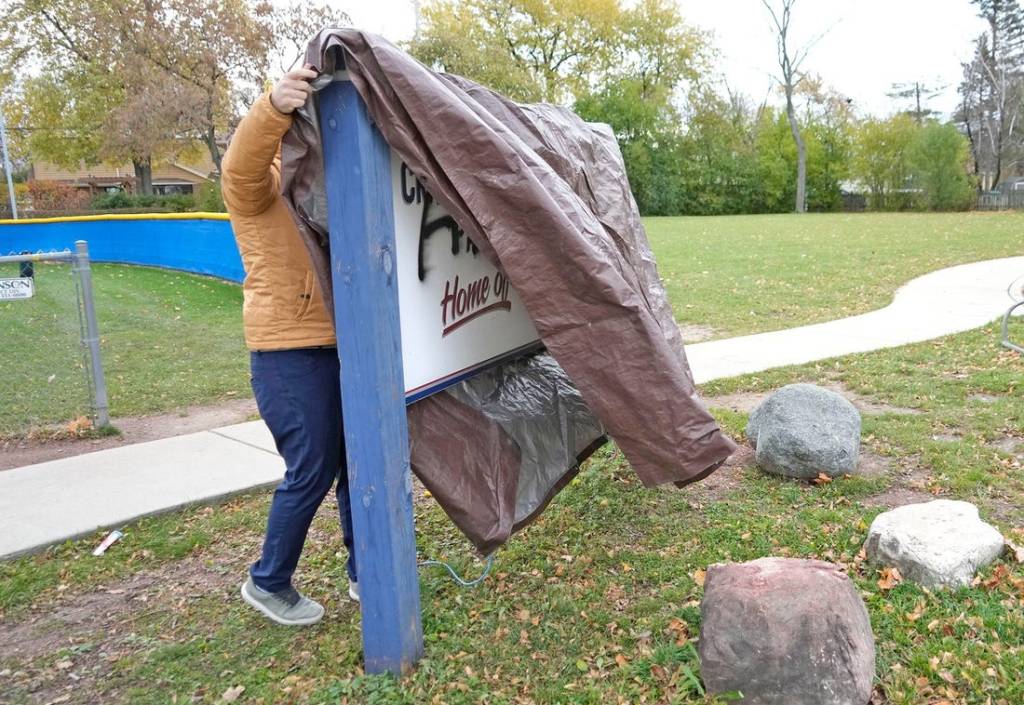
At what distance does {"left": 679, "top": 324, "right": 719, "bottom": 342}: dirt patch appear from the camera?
29.5ft

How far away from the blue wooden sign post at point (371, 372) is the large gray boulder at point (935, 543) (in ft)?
6.44

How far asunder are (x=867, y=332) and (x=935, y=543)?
19.4 feet

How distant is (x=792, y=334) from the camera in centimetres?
883

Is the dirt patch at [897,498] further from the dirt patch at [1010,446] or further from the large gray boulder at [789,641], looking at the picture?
the large gray boulder at [789,641]

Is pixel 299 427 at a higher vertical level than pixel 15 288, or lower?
lower

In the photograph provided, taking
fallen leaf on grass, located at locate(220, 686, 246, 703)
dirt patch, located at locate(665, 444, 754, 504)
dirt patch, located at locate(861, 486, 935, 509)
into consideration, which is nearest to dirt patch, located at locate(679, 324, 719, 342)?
dirt patch, located at locate(665, 444, 754, 504)

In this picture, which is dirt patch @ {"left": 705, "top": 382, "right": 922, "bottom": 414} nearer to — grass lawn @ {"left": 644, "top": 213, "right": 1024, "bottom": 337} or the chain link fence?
grass lawn @ {"left": 644, "top": 213, "right": 1024, "bottom": 337}

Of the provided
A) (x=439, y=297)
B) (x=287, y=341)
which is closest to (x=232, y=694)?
(x=287, y=341)

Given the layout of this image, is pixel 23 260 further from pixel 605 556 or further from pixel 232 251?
pixel 232 251

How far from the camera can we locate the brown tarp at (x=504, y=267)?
8.07 ft

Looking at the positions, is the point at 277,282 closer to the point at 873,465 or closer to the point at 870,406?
the point at 873,465

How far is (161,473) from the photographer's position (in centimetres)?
505

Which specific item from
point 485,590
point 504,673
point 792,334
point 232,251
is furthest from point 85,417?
point 232,251

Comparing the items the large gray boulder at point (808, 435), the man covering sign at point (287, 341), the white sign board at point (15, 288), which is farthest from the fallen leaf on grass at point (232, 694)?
the white sign board at point (15, 288)
